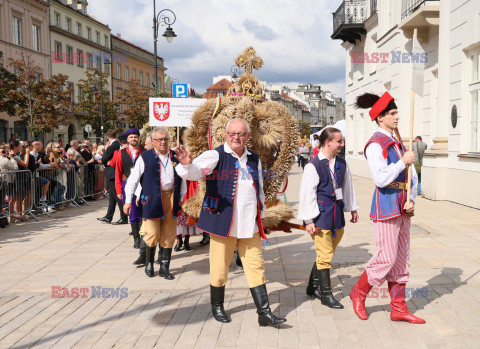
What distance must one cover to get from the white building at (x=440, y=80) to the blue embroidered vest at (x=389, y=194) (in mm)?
3785

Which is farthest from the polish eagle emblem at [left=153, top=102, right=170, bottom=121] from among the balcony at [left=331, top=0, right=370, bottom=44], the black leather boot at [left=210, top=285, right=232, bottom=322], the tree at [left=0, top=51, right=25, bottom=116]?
the tree at [left=0, top=51, right=25, bottom=116]

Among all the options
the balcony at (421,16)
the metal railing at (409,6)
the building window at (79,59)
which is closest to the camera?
the balcony at (421,16)

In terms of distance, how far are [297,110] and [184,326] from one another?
424 ft

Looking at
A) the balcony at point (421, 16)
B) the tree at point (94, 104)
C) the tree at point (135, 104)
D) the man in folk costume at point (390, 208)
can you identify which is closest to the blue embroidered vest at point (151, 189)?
the man in folk costume at point (390, 208)

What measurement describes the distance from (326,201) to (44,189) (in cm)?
877

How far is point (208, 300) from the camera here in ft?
17.0

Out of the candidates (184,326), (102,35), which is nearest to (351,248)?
(184,326)

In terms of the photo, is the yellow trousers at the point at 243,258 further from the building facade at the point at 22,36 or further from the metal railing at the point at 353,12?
the building facade at the point at 22,36

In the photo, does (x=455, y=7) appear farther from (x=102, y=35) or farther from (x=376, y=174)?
(x=102, y=35)

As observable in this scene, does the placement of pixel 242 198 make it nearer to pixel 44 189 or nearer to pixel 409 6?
pixel 44 189

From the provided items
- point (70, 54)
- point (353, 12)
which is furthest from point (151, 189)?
point (70, 54)

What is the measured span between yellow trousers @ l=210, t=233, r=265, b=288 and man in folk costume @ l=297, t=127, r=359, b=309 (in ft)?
1.87

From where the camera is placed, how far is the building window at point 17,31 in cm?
3606

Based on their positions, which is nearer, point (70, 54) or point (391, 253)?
point (391, 253)
